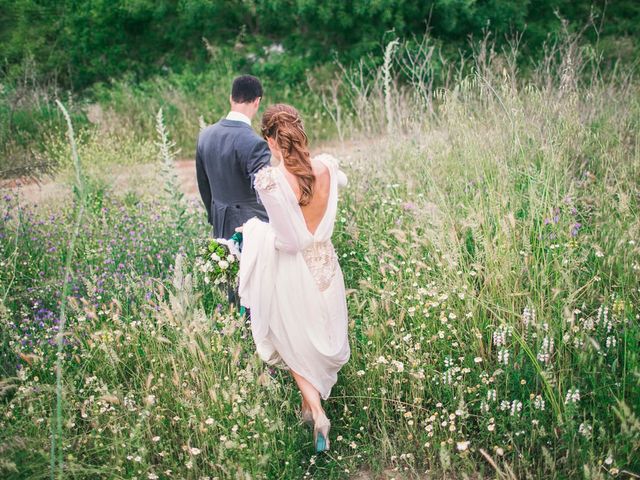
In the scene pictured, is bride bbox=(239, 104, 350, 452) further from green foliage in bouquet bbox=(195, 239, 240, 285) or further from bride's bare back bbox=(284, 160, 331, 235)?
green foliage in bouquet bbox=(195, 239, 240, 285)

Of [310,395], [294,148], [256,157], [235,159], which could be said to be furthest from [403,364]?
[235,159]

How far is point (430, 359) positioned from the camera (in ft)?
11.7

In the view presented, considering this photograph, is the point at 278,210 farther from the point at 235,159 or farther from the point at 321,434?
the point at 321,434

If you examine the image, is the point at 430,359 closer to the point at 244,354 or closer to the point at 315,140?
the point at 244,354

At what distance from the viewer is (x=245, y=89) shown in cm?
421

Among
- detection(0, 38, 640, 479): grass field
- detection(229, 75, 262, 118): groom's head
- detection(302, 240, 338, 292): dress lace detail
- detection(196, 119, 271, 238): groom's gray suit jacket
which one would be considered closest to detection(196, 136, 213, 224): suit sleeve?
detection(196, 119, 271, 238): groom's gray suit jacket

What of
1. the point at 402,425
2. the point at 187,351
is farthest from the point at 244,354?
the point at 402,425

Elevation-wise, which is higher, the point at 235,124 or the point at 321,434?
the point at 235,124

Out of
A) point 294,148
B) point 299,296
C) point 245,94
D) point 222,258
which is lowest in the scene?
point 299,296

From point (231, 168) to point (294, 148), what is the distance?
101 centimetres

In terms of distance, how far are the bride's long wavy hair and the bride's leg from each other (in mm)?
1052

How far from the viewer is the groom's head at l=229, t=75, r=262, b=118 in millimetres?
4207

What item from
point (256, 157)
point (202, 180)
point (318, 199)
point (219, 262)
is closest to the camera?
point (318, 199)

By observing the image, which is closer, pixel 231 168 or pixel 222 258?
pixel 222 258
